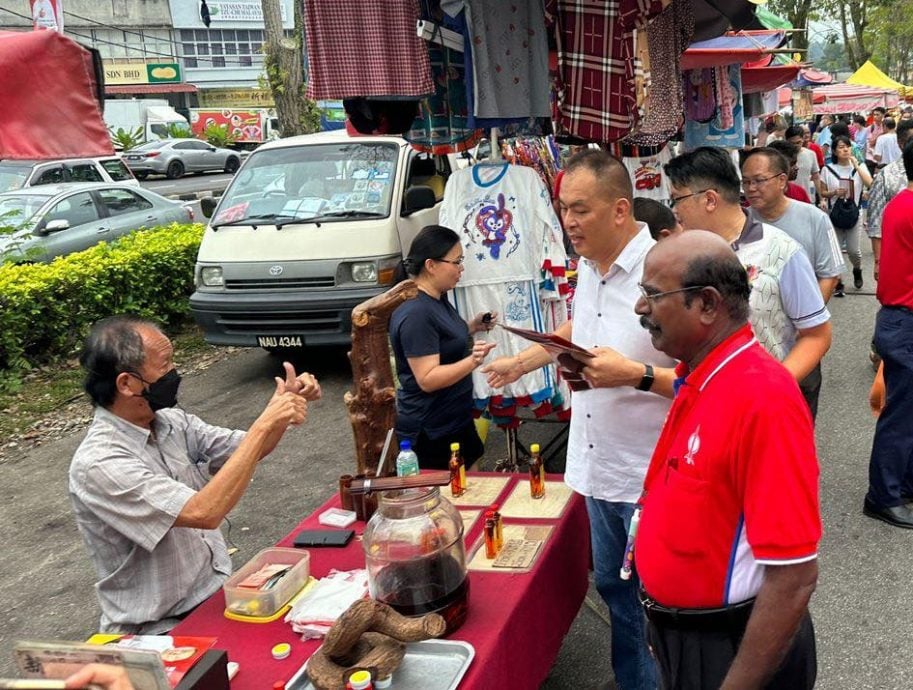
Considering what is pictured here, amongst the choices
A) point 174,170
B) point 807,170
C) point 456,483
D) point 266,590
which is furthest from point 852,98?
point 266,590

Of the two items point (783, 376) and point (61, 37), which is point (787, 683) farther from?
point (61, 37)

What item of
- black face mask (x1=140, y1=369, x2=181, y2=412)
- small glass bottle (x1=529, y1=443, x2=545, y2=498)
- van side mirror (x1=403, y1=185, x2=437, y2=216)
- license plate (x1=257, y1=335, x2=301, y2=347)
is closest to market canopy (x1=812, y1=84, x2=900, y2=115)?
van side mirror (x1=403, y1=185, x2=437, y2=216)

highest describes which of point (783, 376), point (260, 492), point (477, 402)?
point (783, 376)

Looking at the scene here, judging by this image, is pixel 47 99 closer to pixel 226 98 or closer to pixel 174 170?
pixel 174 170

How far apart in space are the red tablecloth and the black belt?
49 centimetres

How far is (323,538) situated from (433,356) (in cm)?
117

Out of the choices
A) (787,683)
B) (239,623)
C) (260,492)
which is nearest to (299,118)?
(260,492)

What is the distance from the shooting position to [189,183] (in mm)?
27203

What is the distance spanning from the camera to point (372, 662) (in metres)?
1.97

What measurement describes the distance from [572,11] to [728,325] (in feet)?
9.52

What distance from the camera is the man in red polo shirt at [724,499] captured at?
1.62m

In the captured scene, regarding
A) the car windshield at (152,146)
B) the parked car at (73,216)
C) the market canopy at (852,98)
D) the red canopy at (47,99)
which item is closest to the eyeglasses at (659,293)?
the red canopy at (47,99)

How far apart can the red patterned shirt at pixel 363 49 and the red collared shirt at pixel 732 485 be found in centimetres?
293

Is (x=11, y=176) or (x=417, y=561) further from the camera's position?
(x=11, y=176)
